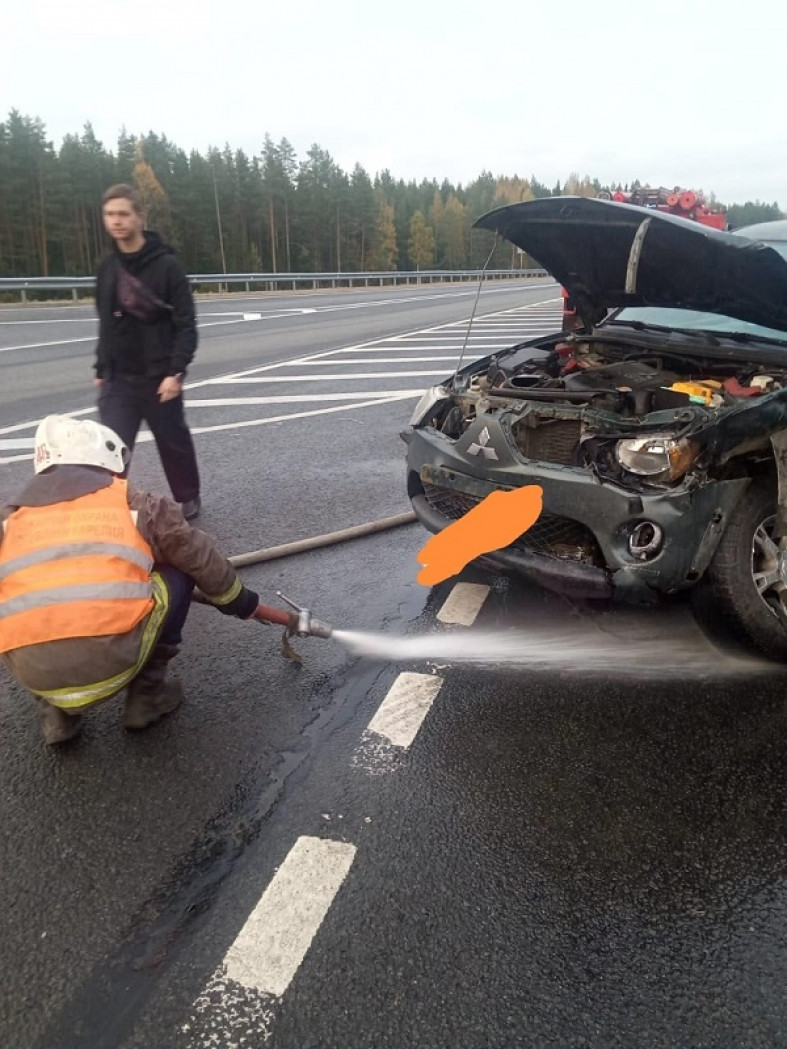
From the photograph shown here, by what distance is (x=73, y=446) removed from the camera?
8.52 ft

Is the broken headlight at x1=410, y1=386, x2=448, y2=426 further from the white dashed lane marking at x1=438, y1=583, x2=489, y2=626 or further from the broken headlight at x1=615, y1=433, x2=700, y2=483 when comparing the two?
the broken headlight at x1=615, y1=433, x2=700, y2=483

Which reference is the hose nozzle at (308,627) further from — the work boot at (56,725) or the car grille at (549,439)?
the car grille at (549,439)

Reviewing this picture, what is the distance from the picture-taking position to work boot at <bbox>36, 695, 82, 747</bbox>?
8.50 feet

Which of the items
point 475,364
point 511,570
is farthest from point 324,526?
point 511,570

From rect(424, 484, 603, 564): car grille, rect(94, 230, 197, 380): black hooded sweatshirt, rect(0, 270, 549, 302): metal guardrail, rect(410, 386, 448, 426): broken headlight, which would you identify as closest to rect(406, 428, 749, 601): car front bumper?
rect(424, 484, 603, 564): car grille

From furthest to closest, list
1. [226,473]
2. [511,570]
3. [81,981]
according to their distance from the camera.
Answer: [226,473], [511,570], [81,981]

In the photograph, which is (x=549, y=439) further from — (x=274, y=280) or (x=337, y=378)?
(x=274, y=280)

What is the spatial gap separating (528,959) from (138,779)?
1345mm

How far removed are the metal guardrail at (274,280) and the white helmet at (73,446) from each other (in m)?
12.8

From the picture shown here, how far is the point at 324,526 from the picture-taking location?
4801 millimetres

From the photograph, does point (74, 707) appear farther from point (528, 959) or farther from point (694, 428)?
point (694, 428)

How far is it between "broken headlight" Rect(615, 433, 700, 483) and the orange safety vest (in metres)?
1.92

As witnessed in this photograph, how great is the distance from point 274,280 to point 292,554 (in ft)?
107

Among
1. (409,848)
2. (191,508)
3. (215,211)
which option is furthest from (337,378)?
(215,211)
